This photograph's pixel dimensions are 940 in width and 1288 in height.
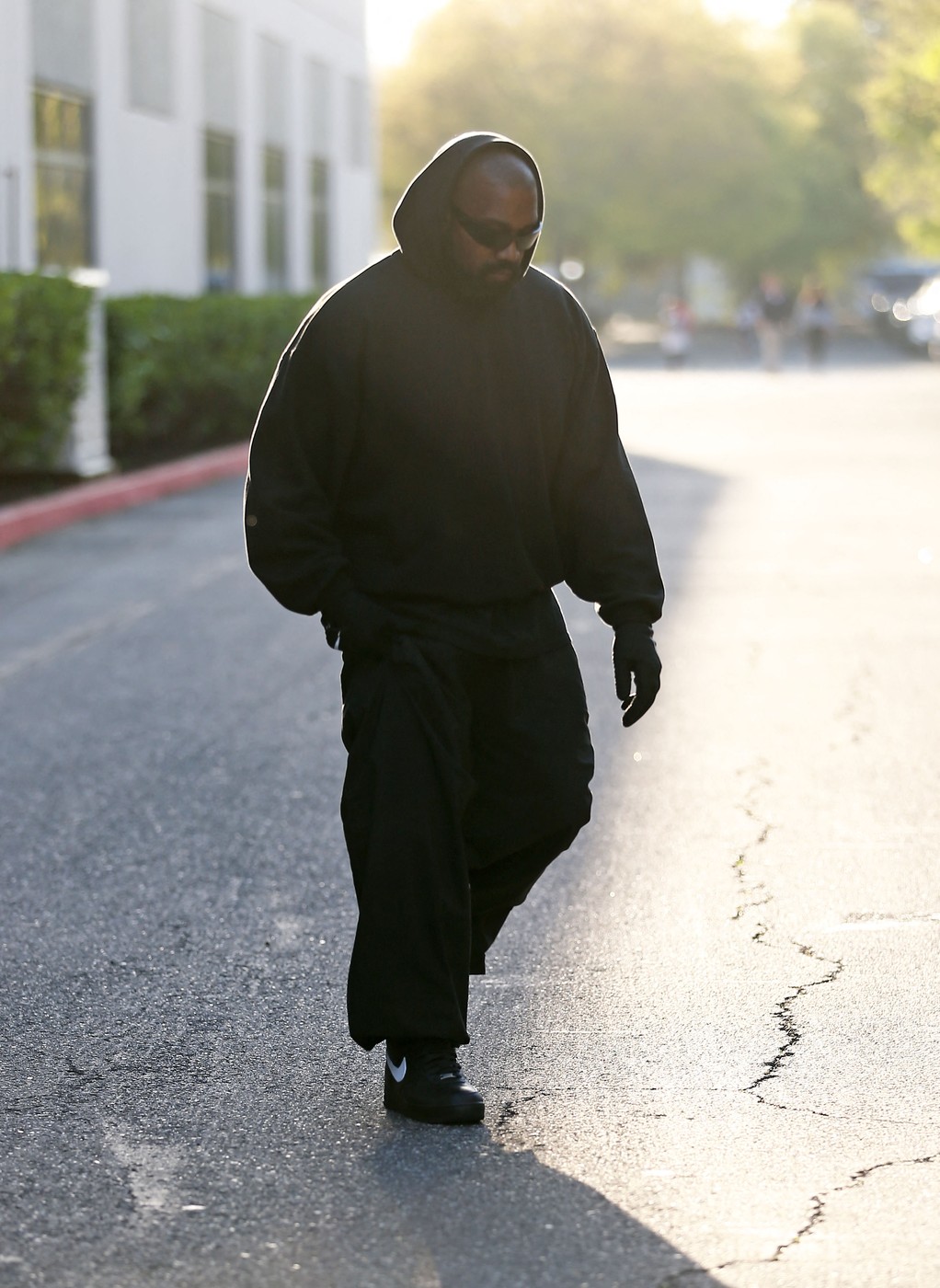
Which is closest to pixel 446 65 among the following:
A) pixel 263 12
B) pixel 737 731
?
pixel 263 12

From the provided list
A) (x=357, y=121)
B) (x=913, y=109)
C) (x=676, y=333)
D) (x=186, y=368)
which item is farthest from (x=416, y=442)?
(x=676, y=333)

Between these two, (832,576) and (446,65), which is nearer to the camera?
(832,576)

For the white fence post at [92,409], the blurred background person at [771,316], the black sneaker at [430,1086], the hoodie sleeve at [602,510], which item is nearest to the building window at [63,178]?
the white fence post at [92,409]

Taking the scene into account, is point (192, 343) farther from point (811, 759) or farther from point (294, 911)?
point (294, 911)

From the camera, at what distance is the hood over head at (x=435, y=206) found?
4145 millimetres

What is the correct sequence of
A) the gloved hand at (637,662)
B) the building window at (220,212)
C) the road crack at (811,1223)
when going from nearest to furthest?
1. the road crack at (811,1223)
2. the gloved hand at (637,662)
3. the building window at (220,212)

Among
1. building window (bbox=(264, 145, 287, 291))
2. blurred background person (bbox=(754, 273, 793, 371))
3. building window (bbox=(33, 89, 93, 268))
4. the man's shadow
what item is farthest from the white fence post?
blurred background person (bbox=(754, 273, 793, 371))

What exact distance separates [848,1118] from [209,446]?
18113 millimetres

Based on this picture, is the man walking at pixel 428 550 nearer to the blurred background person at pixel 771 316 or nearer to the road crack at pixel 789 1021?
the road crack at pixel 789 1021

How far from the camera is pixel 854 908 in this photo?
578 centimetres

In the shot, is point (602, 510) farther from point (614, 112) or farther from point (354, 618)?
point (614, 112)

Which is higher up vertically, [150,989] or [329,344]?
[329,344]

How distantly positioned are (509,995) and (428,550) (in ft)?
4.20

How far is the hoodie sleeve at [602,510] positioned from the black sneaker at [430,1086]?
90 cm
